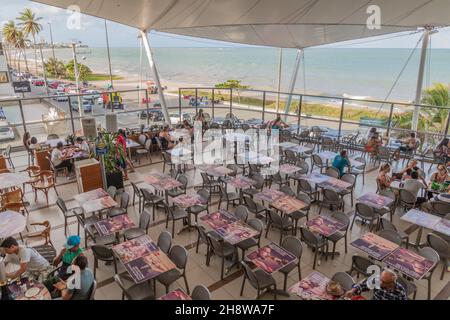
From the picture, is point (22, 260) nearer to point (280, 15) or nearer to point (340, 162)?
point (340, 162)

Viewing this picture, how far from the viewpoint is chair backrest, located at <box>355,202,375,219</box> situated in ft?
22.5

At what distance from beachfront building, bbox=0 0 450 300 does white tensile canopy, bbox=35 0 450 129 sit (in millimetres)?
70

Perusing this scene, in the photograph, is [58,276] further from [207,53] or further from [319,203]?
[207,53]

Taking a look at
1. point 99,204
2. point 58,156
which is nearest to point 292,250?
point 99,204

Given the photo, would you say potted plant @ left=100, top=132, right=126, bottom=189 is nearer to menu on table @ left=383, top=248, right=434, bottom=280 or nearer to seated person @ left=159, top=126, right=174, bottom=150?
seated person @ left=159, top=126, right=174, bottom=150

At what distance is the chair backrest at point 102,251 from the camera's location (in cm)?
549

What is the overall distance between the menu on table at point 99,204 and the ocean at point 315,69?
51.7 metres

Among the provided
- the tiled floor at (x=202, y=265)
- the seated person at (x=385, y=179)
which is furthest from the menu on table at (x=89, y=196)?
the seated person at (x=385, y=179)

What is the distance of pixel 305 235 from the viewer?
596cm

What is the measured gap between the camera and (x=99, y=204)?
22.4 ft

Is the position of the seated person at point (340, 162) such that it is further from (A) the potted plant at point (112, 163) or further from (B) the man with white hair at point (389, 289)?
(A) the potted plant at point (112, 163)

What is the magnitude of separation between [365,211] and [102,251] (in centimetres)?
535
